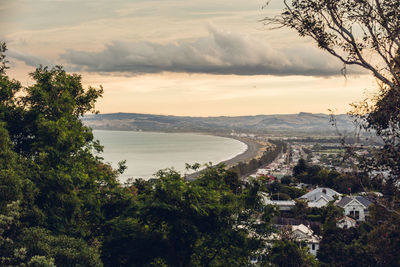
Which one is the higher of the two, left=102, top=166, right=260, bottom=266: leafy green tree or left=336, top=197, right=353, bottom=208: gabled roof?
left=102, top=166, right=260, bottom=266: leafy green tree

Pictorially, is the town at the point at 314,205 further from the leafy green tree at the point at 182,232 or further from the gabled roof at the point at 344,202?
the leafy green tree at the point at 182,232

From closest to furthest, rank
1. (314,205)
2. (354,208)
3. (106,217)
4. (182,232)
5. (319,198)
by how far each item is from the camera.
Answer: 1. (182,232)
2. (106,217)
3. (354,208)
4. (314,205)
5. (319,198)

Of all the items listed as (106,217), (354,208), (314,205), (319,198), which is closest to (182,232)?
(106,217)

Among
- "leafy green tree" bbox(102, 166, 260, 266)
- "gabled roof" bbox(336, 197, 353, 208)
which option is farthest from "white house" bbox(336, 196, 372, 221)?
"leafy green tree" bbox(102, 166, 260, 266)

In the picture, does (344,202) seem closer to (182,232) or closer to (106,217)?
(106,217)

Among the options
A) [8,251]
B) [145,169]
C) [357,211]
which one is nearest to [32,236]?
[8,251]

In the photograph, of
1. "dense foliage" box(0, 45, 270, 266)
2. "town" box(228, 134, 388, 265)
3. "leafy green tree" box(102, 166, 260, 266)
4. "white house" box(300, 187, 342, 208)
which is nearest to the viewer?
"dense foliage" box(0, 45, 270, 266)

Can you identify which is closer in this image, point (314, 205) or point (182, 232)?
point (182, 232)

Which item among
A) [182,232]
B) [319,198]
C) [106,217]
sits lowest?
[319,198]

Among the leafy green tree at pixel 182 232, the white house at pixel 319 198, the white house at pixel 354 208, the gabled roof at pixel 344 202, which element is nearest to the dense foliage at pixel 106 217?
the leafy green tree at pixel 182 232

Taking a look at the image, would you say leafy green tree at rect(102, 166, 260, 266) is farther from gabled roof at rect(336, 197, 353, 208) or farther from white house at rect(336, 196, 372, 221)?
gabled roof at rect(336, 197, 353, 208)

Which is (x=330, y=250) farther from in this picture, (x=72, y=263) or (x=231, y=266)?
(x=72, y=263)
